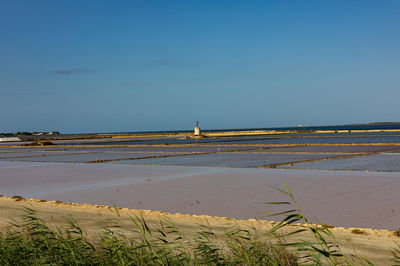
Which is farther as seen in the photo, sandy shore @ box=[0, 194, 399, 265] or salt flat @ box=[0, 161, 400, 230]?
salt flat @ box=[0, 161, 400, 230]

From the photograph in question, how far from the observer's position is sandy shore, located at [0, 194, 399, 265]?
23.6ft

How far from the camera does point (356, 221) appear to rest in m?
9.17

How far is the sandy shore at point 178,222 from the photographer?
23.6 ft

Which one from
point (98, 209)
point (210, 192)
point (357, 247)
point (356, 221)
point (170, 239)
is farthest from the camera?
point (210, 192)

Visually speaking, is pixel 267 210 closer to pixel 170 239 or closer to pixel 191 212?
pixel 191 212

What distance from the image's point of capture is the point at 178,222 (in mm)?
9500

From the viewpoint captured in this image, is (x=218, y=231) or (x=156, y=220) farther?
(x=156, y=220)

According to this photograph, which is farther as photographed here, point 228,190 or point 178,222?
point 228,190

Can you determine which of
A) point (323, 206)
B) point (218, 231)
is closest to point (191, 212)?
point (218, 231)

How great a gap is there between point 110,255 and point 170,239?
198cm

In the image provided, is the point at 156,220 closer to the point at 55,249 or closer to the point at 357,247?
the point at 55,249

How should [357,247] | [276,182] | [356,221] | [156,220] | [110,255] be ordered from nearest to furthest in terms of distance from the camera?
[110,255] < [357,247] < [356,221] < [156,220] < [276,182]

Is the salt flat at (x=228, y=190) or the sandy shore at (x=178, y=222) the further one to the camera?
the salt flat at (x=228, y=190)

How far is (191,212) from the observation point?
35.1ft
